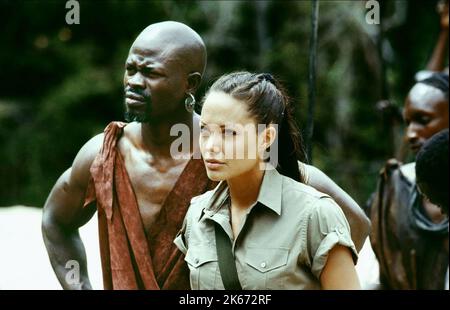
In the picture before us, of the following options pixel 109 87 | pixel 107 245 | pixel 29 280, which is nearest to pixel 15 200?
pixel 109 87

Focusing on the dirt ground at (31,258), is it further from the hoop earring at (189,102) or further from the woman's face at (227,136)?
the woman's face at (227,136)

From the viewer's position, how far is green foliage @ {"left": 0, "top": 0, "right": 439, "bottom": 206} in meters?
9.32

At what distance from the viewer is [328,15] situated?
9.49m

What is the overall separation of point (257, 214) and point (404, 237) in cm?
246

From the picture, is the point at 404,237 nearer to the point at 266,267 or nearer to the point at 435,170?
the point at 435,170

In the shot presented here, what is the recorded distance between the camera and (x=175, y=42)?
3070mm

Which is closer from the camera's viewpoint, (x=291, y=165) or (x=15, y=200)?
(x=291, y=165)

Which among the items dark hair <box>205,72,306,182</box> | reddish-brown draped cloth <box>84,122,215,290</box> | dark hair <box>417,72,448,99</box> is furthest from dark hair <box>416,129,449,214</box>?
dark hair <box>417,72,448,99</box>

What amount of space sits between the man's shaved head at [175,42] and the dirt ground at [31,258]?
1382 mm

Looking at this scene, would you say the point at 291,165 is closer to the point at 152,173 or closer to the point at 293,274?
the point at 293,274

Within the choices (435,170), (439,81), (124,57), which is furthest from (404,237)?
(124,57)

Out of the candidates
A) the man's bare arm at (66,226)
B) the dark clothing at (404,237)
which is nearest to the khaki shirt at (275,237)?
the man's bare arm at (66,226)

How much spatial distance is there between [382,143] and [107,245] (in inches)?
274

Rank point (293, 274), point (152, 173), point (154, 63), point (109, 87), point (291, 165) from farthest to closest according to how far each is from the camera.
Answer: point (109, 87) < point (152, 173) < point (154, 63) < point (291, 165) < point (293, 274)
